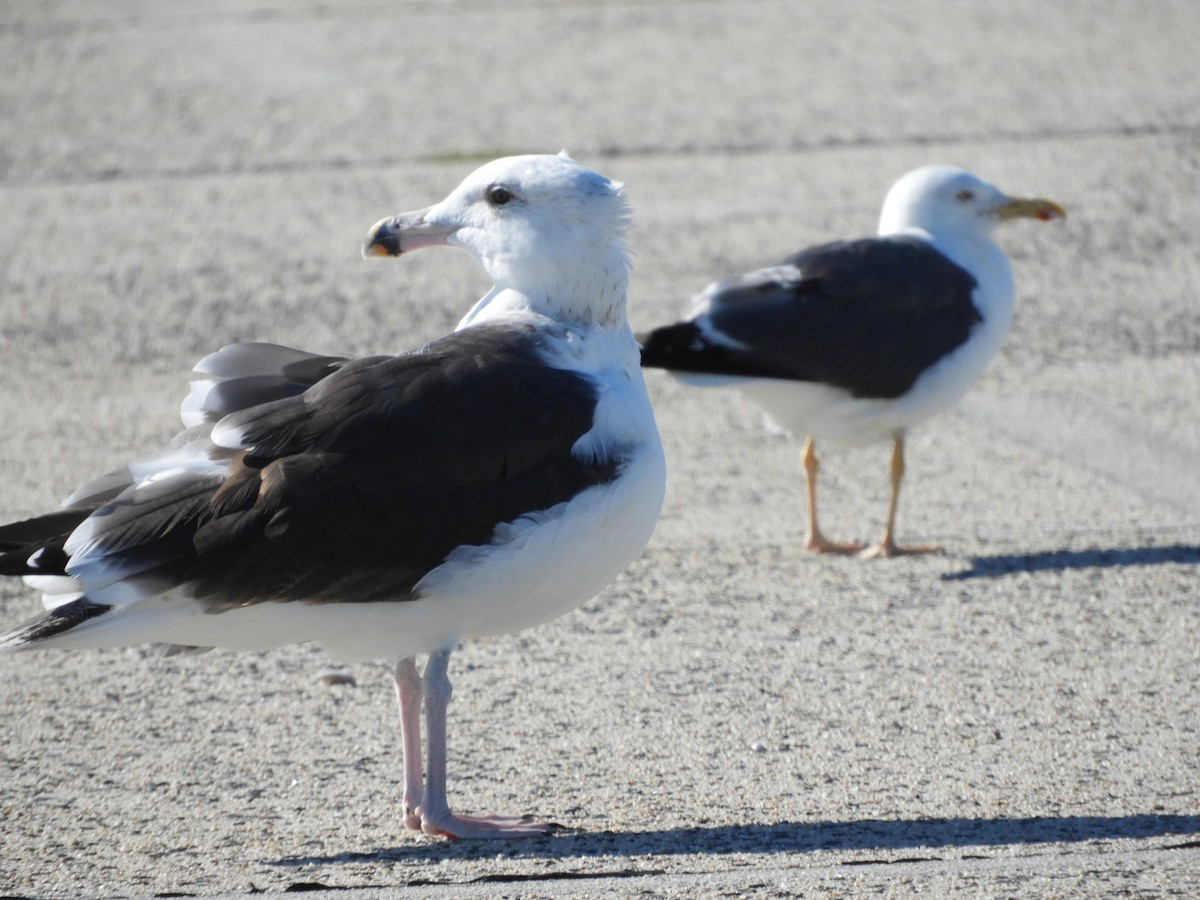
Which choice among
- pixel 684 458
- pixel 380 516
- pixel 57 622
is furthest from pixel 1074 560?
pixel 57 622

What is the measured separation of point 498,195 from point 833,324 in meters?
2.23

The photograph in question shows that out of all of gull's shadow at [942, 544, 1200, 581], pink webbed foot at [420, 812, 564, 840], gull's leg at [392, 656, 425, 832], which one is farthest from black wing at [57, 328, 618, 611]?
gull's shadow at [942, 544, 1200, 581]

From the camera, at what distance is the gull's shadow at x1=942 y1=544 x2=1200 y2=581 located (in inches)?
209

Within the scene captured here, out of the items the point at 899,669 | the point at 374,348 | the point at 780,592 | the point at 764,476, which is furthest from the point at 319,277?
the point at 899,669

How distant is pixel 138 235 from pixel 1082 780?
21.6 feet

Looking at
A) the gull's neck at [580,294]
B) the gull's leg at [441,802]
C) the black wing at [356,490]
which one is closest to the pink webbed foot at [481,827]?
the gull's leg at [441,802]

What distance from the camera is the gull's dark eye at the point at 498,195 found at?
4.03 m

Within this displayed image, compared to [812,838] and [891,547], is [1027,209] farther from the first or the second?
[812,838]

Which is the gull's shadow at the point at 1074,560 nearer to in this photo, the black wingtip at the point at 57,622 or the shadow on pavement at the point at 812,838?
the shadow on pavement at the point at 812,838

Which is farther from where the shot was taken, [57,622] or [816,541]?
[816,541]

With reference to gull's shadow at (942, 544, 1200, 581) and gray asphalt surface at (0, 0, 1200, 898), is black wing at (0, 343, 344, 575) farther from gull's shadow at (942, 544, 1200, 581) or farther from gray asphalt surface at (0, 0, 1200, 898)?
gull's shadow at (942, 544, 1200, 581)

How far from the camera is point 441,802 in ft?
11.9

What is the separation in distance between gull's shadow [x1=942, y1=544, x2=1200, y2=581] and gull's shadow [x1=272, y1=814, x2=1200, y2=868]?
1793mm

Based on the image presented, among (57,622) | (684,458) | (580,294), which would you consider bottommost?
(684,458)
